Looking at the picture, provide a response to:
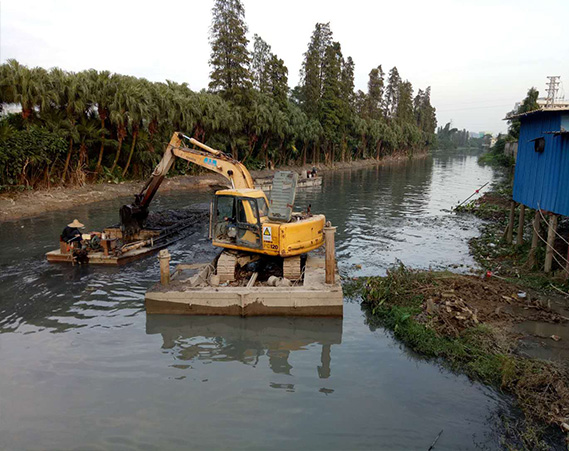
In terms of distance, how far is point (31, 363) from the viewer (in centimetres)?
838


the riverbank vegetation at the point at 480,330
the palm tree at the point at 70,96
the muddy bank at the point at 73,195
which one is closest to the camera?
the riverbank vegetation at the point at 480,330

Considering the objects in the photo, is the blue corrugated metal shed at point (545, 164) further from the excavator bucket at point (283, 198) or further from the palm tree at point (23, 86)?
the palm tree at point (23, 86)

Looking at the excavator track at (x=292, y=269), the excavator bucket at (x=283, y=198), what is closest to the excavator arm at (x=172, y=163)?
the excavator bucket at (x=283, y=198)

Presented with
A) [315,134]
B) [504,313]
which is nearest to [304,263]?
[504,313]

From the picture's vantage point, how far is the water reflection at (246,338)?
8.82m

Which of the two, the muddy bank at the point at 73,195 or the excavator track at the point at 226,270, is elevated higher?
the muddy bank at the point at 73,195

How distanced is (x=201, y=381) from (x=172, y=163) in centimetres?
1045

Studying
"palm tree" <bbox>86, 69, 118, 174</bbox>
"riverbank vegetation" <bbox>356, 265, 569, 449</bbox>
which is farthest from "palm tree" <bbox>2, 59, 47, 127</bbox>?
"riverbank vegetation" <bbox>356, 265, 569, 449</bbox>

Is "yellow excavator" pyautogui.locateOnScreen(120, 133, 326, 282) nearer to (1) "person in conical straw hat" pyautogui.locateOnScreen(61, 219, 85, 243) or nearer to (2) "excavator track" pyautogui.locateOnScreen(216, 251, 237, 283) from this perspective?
(2) "excavator track" pyautogui.locateOnScreen(216, 251, 237, 283)

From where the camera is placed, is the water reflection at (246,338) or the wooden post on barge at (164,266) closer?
the water reflection at (246,338)

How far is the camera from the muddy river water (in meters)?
6.50

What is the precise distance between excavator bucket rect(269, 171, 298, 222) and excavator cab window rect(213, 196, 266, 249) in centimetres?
65

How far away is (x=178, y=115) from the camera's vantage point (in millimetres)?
35156

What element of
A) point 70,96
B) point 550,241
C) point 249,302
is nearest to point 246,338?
point 249,302
